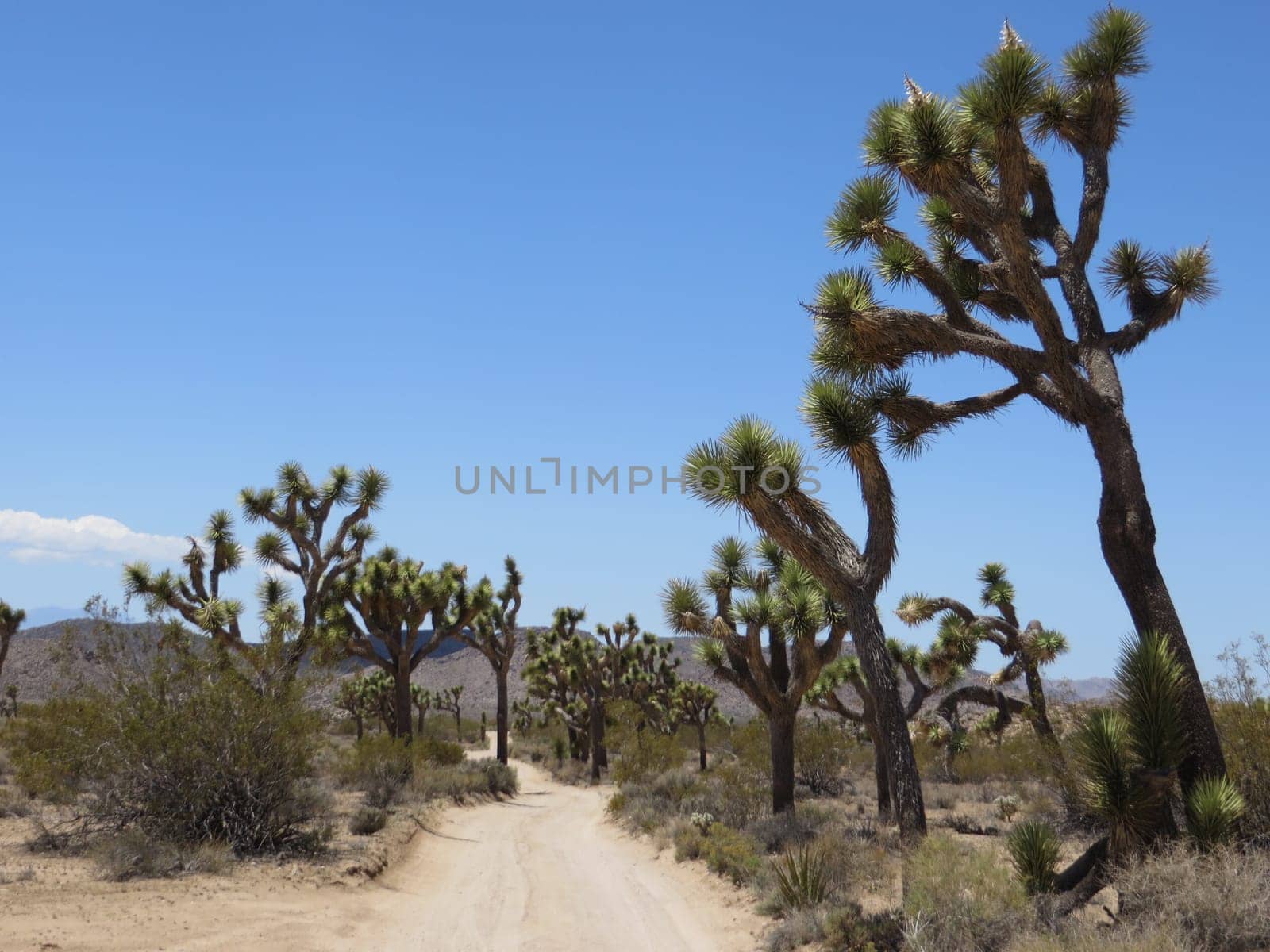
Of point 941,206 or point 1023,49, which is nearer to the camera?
point 1023,49

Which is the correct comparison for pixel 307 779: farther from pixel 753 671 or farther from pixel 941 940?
pixel 941 940

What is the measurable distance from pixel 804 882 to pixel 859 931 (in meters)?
1.55

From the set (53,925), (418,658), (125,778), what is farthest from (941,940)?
(418,658)

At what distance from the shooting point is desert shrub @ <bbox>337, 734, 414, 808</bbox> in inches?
674

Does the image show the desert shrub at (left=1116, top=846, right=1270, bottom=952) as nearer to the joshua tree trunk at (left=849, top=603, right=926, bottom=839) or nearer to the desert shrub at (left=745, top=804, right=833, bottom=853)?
the joshua tree trunk at (left=849, top=603, right=926, bottom=839)

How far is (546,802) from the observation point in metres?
24.0

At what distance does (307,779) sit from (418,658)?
27.6 ft

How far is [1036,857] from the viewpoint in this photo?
7.39 metres

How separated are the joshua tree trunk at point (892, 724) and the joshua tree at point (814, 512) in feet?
0.03

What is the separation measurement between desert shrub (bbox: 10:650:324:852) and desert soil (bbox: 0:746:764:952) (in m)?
1.08

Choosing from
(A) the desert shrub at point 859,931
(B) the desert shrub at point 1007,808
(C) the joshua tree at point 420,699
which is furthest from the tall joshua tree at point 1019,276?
(C) the joshua tree at point 420,699

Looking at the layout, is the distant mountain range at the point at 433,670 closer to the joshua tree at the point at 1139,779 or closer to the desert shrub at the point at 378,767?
the joshua tree at the point at 1139,779

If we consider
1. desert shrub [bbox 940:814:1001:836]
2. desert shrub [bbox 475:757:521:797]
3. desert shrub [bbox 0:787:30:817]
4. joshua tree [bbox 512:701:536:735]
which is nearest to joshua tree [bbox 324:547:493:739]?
desert shrub [bbox 475:757:521:797]

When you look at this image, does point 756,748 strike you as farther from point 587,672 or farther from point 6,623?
point 6,623
